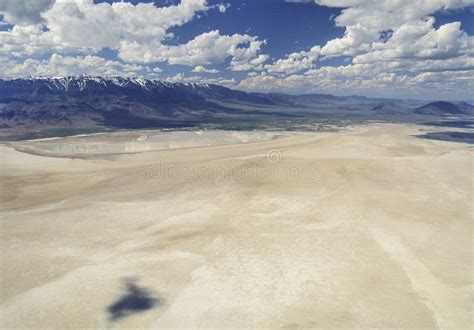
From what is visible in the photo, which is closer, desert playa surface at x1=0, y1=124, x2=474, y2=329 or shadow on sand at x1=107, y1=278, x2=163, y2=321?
shadow on sand at x1=107, y1=278, x2=163, y2=321

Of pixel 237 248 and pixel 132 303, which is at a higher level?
pixel 237 248

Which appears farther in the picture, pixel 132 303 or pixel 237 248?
pixel 237 248

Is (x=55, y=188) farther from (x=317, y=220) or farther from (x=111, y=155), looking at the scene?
(x=317, y=220)

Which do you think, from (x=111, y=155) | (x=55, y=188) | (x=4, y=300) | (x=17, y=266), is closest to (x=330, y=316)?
(x=4, y=300)

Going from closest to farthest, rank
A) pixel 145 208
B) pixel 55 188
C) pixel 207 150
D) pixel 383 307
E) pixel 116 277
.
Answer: pixel 383 307
pixel 116 277
pixel 145 208
pixel 55 188
pixel 207 150
